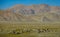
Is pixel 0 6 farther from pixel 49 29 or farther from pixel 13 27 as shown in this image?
pixel 49 29

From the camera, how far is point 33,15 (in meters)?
2.43

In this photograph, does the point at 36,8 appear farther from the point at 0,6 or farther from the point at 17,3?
the point at 0,6

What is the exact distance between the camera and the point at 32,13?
244 centimetres

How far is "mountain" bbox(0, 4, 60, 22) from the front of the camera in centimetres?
240

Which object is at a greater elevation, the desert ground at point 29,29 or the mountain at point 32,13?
the mountain at point 32,13

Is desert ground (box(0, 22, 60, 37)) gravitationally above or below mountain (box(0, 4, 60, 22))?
below

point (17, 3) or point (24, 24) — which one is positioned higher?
point (17, 3)

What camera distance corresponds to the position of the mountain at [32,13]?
2.40 m

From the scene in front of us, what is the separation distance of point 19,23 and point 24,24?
0.09m

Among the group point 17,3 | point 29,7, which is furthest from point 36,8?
A: point 17,3

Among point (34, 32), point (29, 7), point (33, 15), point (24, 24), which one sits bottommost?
point (34, 32)

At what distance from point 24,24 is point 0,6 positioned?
56cm

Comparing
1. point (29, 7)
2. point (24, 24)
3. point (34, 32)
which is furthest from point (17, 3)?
point (34, 32)

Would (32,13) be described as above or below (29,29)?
above
